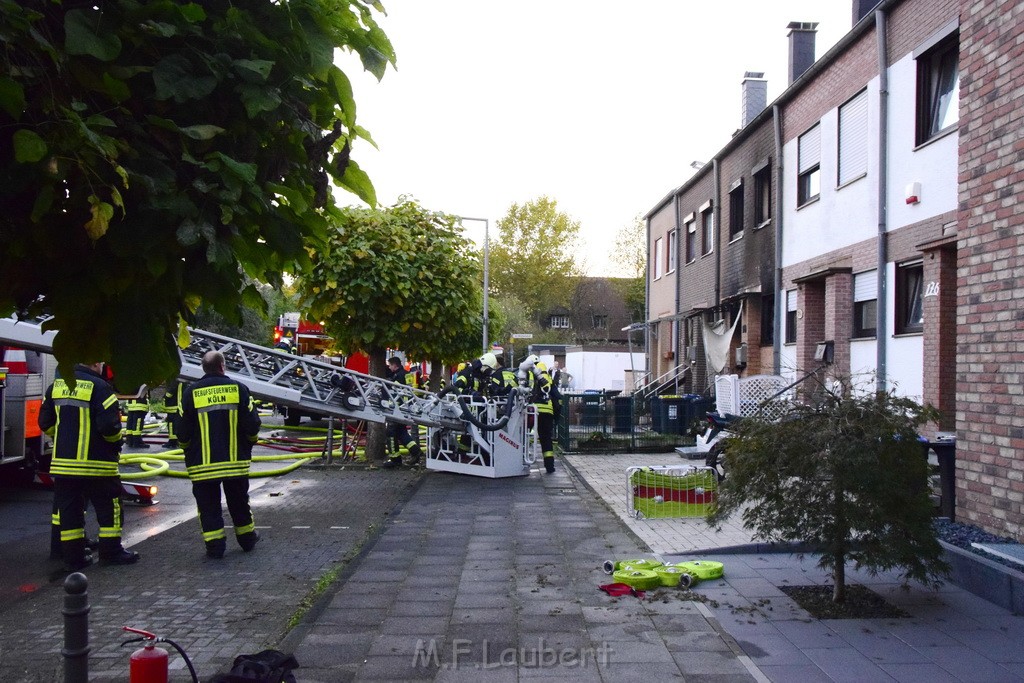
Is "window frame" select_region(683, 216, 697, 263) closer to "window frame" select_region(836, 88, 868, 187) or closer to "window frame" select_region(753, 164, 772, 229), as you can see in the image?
"window frame" select_region(753, 164, 772, 229)

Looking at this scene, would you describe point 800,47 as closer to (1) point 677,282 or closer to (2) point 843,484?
(1) point 677,282

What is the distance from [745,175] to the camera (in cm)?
1992

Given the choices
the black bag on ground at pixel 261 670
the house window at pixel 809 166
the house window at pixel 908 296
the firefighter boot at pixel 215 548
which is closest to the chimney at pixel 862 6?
the house window at pixel 809 166

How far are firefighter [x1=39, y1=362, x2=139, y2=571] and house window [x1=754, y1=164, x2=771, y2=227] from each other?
14.5 m

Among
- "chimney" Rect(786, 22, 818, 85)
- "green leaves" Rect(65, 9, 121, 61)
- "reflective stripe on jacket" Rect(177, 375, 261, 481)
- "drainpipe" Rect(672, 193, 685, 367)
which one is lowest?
"reflective stripe on jacket" Rect(177, 375, 261, 481)

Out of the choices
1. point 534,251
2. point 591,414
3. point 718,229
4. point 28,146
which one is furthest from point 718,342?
point 534,251

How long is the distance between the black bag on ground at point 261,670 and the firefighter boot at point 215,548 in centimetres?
376

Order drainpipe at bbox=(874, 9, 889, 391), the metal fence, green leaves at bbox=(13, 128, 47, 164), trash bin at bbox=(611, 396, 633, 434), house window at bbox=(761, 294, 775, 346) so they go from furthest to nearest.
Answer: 1. house window at bbox=(761, 294, 775, 346)
2. trash bin at bbox=(611, 396, 633, 434)
3. the metal fence
4. drainpipe at bbox=(874, 9, 889, 391)
5. green leaves at bbox=(13, 128, 47, 164)

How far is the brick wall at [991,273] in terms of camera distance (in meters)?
6.61

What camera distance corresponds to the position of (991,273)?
695 centimetres

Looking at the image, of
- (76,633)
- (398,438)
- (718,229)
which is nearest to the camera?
(76,633)

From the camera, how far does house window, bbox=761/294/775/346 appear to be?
60.0 feet

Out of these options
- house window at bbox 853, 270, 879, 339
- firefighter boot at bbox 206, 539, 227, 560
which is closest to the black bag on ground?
firefighter boot at bbox 206, 539, 227, 560

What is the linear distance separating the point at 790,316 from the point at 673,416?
334 centimetres
